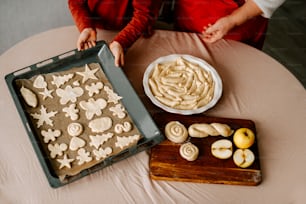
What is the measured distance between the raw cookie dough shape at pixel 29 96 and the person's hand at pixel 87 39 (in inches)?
8.6

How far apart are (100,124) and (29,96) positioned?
228mm

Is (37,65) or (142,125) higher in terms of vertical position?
(37,65)

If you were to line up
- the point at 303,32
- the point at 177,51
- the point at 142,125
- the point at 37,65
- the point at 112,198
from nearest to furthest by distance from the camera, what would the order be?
the point at 112,198, the point at 142,125, the point at 37,65, the point at 177,51, the point at 303,32

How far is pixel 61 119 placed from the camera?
112 cm

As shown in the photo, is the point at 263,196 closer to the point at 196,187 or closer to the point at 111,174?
the point at 196,187

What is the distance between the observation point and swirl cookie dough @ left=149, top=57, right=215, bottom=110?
3.90 ft

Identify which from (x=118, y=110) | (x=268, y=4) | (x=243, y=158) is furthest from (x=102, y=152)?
(x=268, y=4)

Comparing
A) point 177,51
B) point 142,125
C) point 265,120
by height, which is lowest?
point 265,120

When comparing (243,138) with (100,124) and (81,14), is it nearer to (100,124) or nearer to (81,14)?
(100,124)

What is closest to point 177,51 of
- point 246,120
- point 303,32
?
point 246,120

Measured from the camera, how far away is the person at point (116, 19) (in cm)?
129

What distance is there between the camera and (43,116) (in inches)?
44.3

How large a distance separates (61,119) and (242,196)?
0.53 meters

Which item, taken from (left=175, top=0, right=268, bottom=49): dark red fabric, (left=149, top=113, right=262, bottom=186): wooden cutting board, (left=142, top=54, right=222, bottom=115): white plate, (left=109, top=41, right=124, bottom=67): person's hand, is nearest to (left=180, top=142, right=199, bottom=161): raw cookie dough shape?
(left=149, top=113, right=262, bottom=186): wooden cutting board
